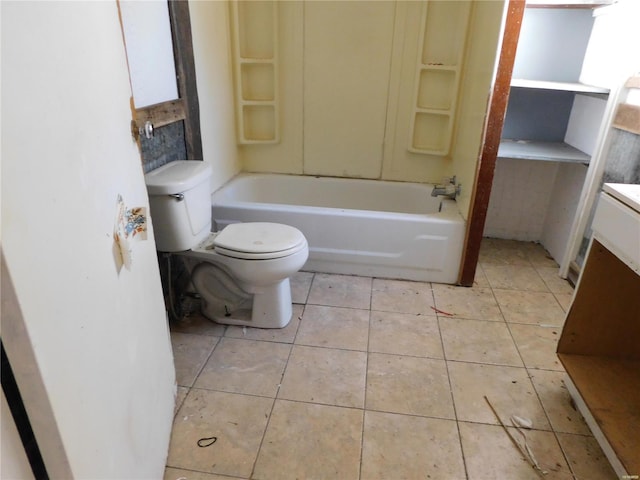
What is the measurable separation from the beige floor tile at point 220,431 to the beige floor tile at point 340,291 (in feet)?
2.51

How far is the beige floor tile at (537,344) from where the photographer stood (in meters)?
1.84

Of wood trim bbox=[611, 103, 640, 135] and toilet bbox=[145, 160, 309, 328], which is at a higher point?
wood trim bbox=[611, 103, 640, 135]

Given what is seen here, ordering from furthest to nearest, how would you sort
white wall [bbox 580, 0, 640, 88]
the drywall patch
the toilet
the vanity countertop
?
white wall [bbox 580, 0, 640, 88] → the toilet → the vanity countertop → the drywall patch

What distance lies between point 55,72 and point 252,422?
1244 mm

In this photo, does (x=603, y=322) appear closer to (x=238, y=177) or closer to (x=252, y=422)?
(x=252, y=422)

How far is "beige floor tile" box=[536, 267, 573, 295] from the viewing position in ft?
8.00

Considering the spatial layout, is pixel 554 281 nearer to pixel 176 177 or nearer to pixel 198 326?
pixel 198 326

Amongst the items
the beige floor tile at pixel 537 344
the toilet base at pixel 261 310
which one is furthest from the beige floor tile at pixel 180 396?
the beige floor tile at pixel 537 344

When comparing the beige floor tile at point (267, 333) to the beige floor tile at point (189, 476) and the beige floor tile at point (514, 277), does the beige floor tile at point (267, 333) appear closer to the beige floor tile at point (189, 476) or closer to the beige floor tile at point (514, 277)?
the beige floor tile at point (189, 476)

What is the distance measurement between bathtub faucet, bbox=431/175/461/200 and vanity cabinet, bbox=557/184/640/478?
112 centimetres

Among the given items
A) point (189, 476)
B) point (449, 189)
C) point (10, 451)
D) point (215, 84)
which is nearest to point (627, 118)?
point (449, 189)

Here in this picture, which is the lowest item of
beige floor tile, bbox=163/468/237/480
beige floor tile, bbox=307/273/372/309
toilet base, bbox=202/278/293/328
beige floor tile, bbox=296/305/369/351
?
beige floor tile, bbox=307/273/372/309

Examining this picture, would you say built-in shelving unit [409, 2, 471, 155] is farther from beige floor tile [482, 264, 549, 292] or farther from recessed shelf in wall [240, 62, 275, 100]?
recessed shelf in wall [240, 62, 275, 100]

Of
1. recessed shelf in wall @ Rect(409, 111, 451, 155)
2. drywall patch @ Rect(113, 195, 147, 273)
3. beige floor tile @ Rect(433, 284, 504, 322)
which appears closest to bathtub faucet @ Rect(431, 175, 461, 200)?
recessed shelf in wall @ Rect(409, 111, 451, 155)
